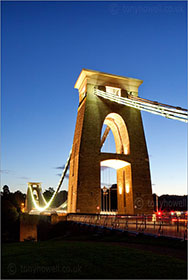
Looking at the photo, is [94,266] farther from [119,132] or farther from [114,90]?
[114,90]

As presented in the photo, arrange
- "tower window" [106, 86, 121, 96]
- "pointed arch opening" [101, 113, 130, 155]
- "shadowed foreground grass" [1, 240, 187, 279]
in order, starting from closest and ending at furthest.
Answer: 1. "shadowed foreground grass" [1, 240, 187, 279]
2. "pointed arch opening" [101, 113, 130, 155]
3. "tower window" [106, 86, 121, 96]

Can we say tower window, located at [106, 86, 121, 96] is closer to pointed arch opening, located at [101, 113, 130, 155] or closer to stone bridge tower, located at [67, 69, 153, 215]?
stone bridge tower, located at [67, 69, 153, 215]

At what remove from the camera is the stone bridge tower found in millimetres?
25342

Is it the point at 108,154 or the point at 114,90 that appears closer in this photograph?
the point at 108,154

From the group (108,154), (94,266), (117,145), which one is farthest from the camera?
(117,145)

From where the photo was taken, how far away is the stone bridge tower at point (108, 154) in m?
25.3

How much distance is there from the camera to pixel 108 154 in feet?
87.3

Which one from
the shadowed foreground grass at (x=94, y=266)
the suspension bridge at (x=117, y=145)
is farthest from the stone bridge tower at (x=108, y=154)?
the shadowed foreground grass at (x=94, y=266)

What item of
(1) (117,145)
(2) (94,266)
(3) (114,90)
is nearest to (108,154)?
(1) (117,145)

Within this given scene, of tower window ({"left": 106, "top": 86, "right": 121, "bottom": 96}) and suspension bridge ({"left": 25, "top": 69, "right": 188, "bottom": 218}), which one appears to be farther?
tower window ({"left": 106, "top": 86, "right": 121, "bottom": 96})

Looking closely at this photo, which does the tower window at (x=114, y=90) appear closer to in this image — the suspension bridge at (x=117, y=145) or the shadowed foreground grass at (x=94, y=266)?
the suspension bridge at (x=117, y=145)

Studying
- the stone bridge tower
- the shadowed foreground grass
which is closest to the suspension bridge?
the stone bridge tower

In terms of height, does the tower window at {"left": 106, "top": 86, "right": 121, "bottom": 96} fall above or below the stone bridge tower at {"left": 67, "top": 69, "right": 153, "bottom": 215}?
above

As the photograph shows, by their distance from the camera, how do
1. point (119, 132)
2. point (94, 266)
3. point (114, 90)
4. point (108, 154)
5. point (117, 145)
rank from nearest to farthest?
point (94, 266), point (108, 154), point (114, 90), point (119, 132), point (117, 145)
